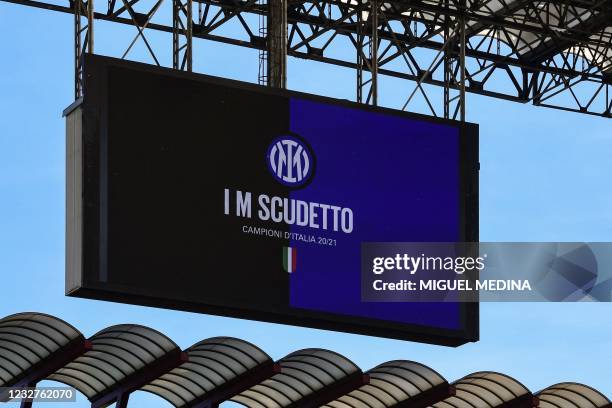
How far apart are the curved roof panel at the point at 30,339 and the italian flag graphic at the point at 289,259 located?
9.74m

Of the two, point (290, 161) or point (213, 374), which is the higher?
point (290, 161)

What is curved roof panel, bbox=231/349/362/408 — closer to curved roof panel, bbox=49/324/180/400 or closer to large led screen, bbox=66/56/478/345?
curved roof panel, bbox=49/324/180/400

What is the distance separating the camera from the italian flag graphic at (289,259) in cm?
3494

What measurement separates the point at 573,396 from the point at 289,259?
1727 centimetres

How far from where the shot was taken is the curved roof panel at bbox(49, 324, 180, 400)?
44.1 metres

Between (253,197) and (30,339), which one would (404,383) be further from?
(253,197)

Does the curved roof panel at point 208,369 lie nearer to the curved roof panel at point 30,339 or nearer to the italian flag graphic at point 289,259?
the curved roof panel at point 30,339

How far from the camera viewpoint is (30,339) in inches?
1738

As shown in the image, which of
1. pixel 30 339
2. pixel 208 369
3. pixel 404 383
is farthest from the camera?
pixel 404 383

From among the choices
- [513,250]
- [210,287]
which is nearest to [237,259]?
[210,287]

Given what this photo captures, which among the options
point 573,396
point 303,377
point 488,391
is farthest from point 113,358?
point 573,396

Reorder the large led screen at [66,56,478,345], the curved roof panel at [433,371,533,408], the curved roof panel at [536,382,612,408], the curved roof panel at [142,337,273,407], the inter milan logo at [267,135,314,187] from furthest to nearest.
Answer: the curved roof panel at [536,382,612,408], the curved roof panel at [433,371,533,408], the curved roof panel at [142,337,273,407], the inter milan logo at [267,135,314,187], the large led screen at [66,56,478,345]

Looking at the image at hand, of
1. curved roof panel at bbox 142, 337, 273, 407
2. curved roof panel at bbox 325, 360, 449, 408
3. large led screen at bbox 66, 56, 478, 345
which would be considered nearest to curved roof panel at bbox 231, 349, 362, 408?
curved roof panel at bbox 142, 337, 273, 407

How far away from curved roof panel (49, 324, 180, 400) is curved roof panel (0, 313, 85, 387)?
0.77 m
